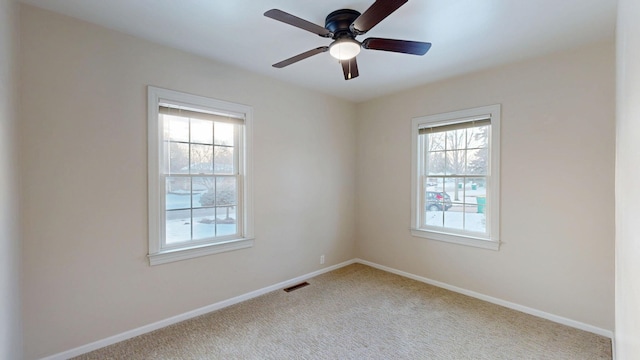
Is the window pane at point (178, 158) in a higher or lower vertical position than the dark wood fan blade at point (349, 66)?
lower

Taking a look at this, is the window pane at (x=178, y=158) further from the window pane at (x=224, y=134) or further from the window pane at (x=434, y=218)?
the window pane at (x=434, y=218)

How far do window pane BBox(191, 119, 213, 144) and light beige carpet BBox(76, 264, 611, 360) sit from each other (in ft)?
5.91

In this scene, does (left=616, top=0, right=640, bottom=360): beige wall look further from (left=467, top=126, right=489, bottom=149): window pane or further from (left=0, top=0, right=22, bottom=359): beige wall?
(left=0, top=0, right=22, bottom=359): beige wall

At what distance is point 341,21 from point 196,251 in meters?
2.47

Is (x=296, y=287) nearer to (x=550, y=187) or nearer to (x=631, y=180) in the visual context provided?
(x=550, y=187)

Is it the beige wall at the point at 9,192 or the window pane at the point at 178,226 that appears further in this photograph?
the window pane at the point at 178,226

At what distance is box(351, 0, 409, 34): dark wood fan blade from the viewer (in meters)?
1.54

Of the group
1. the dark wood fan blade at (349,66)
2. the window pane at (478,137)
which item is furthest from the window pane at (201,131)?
the window pane at (478,137)

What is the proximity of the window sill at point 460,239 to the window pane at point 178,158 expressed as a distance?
295 centimetres

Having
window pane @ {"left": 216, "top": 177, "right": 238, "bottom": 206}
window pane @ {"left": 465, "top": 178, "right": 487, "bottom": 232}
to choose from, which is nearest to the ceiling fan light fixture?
window pane @ {"left": 216, "top": 177, "right": 238, "bottom": 206}

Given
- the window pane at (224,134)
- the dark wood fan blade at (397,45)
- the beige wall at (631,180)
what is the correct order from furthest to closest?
the window pane at (224,134) → the dark wood fan blade at (397,45) → the beige wall at (631,180)

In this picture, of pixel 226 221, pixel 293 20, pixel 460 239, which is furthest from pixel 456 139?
pixel 226 221

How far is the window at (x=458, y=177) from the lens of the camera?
318cm

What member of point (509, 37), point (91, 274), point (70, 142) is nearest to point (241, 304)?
point (91, 274)
